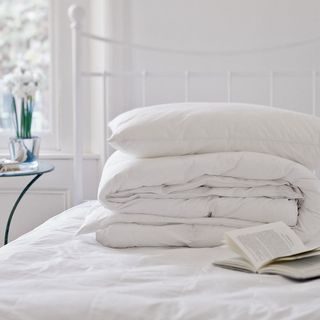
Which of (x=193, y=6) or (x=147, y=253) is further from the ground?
(x=193, y=6)

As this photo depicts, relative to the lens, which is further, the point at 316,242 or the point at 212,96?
the point at 212,96

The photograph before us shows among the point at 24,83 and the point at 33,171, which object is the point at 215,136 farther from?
the point at 24,83

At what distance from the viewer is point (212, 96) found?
2.60 meters

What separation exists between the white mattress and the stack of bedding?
0.07 meters

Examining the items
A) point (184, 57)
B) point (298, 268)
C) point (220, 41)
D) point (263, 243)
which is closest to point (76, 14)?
point (184, 57)

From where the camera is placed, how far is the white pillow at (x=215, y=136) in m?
1.74

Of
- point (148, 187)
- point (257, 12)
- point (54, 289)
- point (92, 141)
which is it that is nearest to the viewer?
point (54, 289)

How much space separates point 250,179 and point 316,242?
0.79 ft

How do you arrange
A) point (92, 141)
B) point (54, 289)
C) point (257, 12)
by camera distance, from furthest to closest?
point (92, 141), point (257, 12), point (54, 289)

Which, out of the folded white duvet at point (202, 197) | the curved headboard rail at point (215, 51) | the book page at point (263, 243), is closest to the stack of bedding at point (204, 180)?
the folded white duvet at point (202, 197)

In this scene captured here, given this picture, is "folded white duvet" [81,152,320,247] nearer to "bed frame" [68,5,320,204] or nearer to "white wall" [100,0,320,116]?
"bed frame" [68,5,320,204]

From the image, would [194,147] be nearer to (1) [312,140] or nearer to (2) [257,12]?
(1) [312,140]

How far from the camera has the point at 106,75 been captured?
2.53 meters

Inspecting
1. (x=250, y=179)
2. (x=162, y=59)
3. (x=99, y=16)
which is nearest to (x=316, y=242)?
(x=250, y=179)
